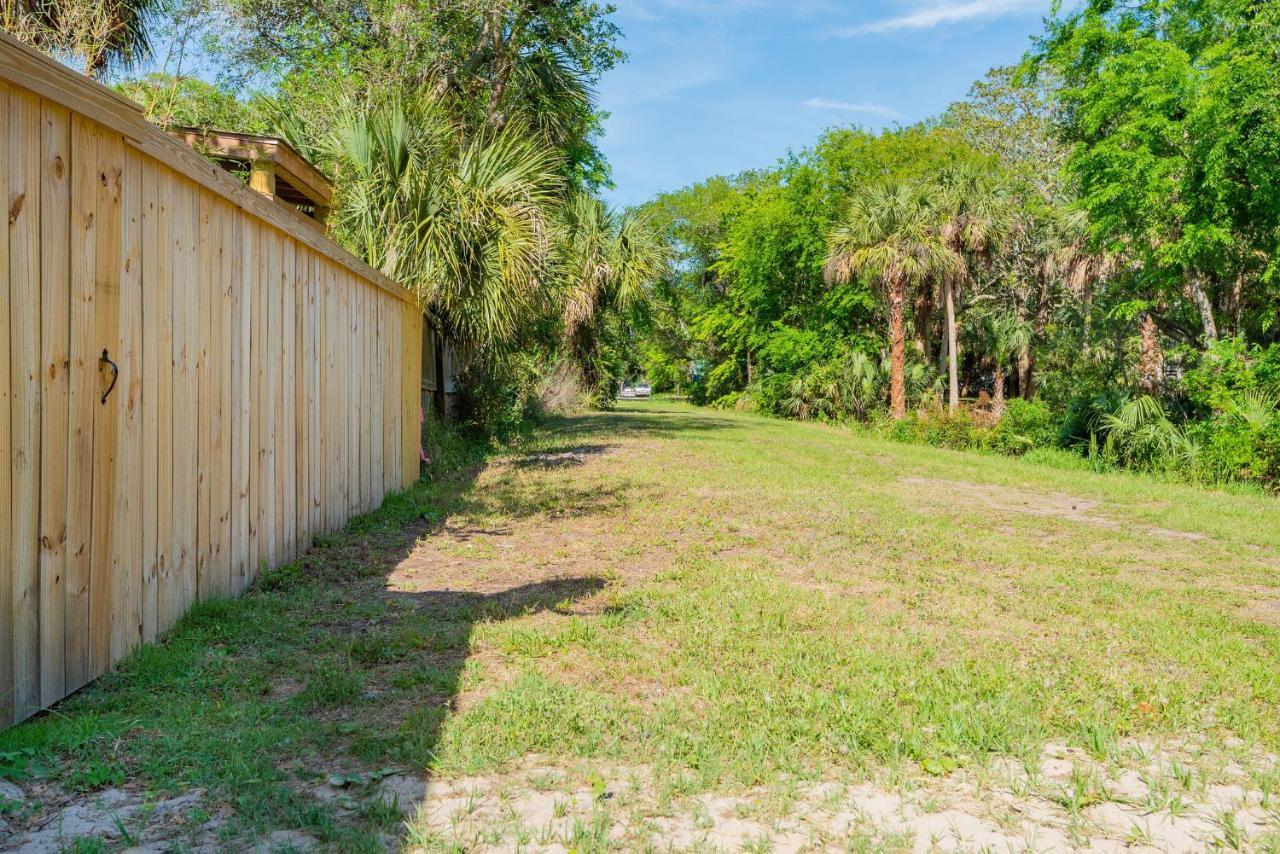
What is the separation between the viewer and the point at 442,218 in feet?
31.5

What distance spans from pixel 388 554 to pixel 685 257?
139 feet

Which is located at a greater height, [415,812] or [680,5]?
[680,5]

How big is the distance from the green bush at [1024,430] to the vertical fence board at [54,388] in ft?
51.4

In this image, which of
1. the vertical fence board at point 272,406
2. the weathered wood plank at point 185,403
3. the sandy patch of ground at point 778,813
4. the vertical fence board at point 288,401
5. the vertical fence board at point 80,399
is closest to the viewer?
the sandy patch of ground at point 778,813

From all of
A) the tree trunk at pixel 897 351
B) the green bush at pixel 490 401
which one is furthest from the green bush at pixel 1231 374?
the green bush at pixel 490 401

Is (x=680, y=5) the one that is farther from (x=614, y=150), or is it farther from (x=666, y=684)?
(x=666, y=684)

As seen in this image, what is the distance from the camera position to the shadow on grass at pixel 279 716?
2.30m

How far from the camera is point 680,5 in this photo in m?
18.5

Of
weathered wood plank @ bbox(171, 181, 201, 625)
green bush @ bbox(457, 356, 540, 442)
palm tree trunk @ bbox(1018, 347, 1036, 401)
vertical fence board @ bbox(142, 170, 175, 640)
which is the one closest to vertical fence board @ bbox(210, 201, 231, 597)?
weathered wood plank @ bbox(171, 181, 201, 625)

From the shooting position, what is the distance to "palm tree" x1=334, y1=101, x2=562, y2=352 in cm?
945

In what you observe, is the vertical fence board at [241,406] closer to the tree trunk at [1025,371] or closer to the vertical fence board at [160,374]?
the vertical fence board at [160,374]

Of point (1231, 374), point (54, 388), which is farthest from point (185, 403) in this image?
point (1231, 374)

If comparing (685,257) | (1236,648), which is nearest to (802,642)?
(1236,648)

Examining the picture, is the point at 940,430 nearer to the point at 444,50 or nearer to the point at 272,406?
the point at 444,50
